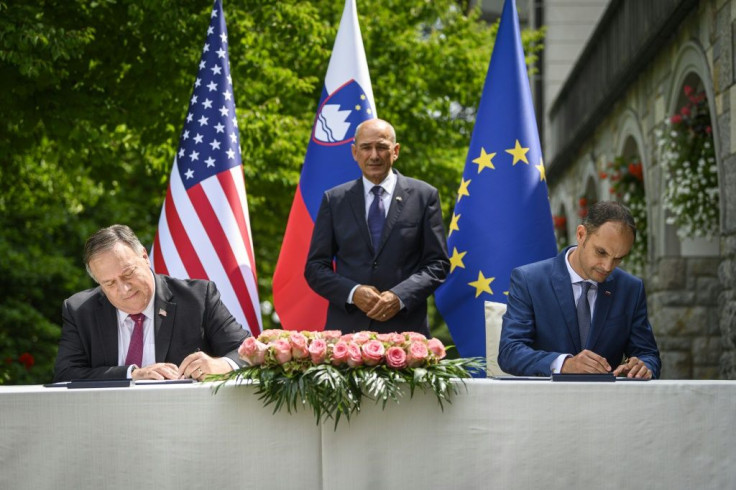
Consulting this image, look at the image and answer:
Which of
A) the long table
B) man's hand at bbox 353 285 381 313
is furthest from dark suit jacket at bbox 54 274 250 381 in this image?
the long table

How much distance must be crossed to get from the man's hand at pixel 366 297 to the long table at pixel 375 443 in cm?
181

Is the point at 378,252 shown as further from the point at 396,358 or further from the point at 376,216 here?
the point at 396,358

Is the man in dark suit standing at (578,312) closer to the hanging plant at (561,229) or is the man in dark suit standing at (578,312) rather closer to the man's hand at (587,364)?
the man's hand at (587,364)

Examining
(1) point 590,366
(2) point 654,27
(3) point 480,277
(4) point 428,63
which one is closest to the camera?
(1) point 590,366

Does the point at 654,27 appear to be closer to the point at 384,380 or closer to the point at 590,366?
the point at 590,366

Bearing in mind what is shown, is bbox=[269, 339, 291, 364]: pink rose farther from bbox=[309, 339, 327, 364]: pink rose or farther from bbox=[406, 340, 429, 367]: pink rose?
bbox=[406, 340, 429, 367]: pink rose

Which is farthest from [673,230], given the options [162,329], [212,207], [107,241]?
[107,241]

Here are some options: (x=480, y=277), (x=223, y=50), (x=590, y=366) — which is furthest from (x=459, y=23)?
(x=590, y=366)

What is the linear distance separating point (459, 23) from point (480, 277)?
29.6 feet

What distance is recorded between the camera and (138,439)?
2799mm

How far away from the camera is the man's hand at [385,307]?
4.62 m

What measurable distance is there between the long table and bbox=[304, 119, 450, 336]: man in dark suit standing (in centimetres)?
193

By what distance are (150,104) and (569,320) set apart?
5368 millimetres

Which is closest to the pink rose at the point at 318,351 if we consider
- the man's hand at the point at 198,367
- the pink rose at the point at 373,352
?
the pink rose at the point at 373,352
